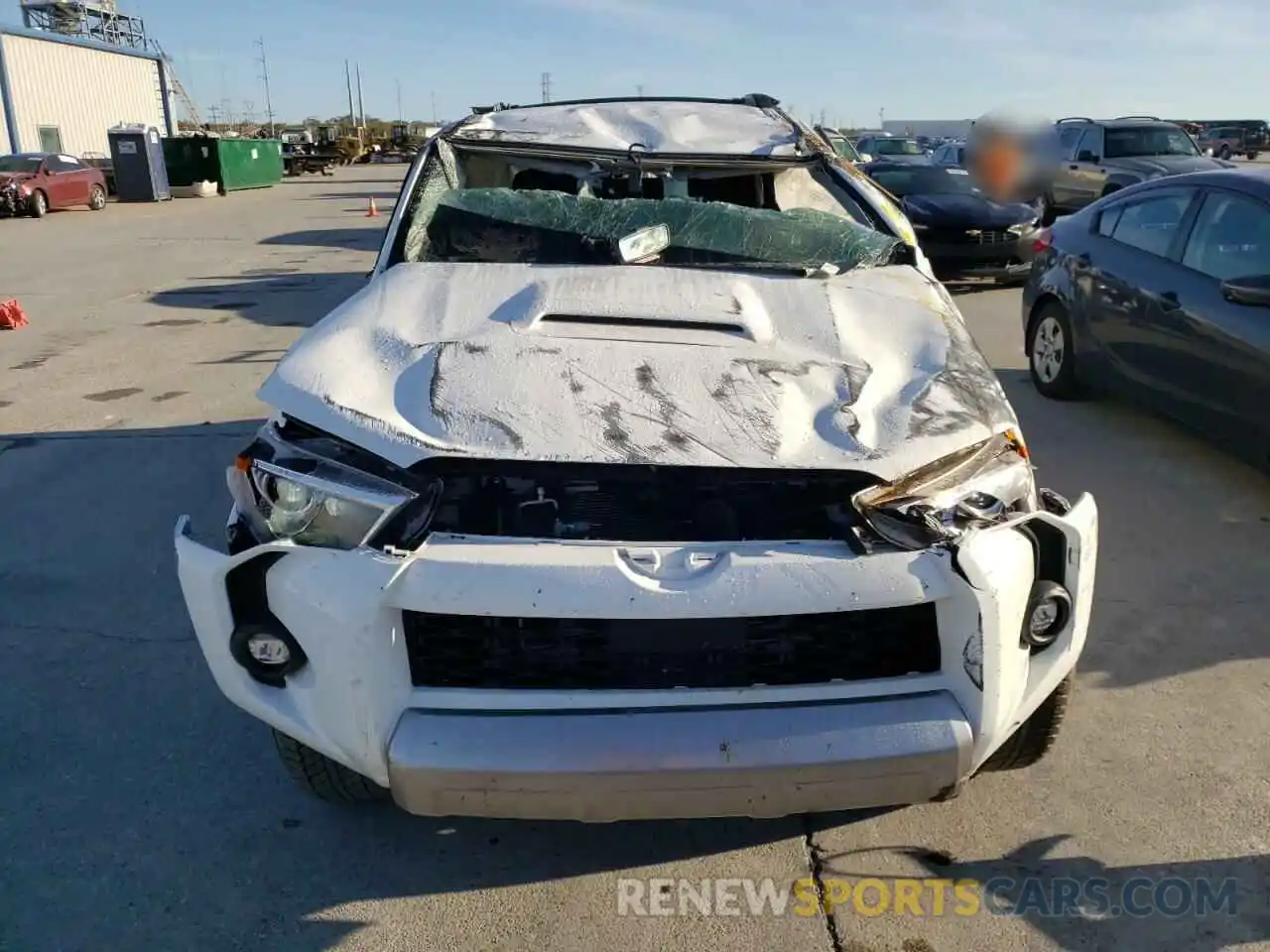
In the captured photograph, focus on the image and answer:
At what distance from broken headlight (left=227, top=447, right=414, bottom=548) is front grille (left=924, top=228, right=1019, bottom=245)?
9568mm

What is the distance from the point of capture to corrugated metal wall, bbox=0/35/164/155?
104ft

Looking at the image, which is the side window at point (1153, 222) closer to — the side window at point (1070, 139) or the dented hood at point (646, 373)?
the dented hood at point (646, 373)

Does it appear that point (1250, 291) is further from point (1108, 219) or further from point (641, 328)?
point (641, 328)

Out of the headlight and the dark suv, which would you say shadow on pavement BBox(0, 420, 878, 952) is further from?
the dark suv

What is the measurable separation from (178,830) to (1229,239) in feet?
17.7

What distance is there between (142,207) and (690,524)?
29148 mm

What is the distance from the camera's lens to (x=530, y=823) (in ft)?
8.82

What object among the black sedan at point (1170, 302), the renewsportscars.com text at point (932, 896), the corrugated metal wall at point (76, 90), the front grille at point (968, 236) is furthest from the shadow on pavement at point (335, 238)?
the corrugated metal wall at point (76, 90)

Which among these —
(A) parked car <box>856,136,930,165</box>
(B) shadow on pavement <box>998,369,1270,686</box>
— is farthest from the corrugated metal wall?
(B) shadow on pavement <box>998,369,1270,686</box>

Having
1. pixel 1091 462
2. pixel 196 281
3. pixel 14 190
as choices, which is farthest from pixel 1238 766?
pixel 14 190

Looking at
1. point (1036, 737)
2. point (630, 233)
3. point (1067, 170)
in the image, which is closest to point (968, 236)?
point (1067, 170)

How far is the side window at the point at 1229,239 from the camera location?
15.8ft

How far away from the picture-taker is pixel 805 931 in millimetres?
2324

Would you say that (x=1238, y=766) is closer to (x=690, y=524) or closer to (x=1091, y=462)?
(x=690, y=524)
